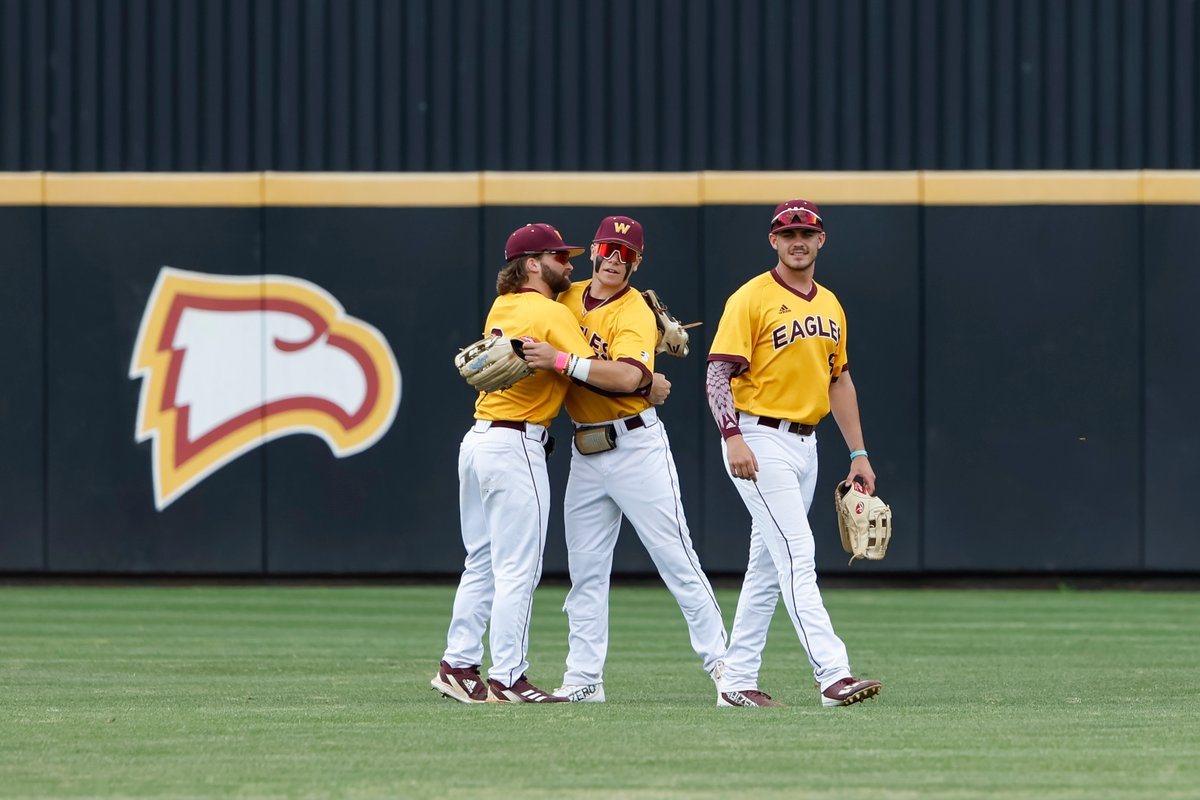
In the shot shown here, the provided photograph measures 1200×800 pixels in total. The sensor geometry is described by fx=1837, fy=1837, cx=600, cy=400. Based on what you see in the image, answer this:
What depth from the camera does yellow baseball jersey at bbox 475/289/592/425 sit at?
21.9 ft

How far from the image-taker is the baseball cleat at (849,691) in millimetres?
6332

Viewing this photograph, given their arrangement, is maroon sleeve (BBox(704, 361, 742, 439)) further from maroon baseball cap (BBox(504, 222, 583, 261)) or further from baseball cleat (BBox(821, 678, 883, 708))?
baseball cleat (BBox(821, 678, 883, 708))

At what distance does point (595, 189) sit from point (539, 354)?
22.4 feet

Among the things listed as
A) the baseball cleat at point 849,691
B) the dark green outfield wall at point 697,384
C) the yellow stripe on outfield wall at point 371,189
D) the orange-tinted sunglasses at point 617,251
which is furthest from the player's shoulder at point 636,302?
the yellow stripe on outfield wall at point 371,189

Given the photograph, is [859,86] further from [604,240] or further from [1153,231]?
[604,240]

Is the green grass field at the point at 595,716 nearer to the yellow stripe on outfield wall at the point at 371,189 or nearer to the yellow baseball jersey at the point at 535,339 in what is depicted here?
the yellow baseball jersey at the point at 535,339

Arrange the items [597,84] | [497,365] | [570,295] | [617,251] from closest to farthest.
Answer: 1. [497,365]
2. [617,251]
3. [570,295]
4. [597,84]

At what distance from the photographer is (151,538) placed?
44.1 feet

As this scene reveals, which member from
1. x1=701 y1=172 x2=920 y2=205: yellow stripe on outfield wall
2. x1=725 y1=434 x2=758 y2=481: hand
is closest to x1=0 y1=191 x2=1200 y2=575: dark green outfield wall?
x1=701 y1=172 x2=920 y2=205: yellow stripe on outfield wall

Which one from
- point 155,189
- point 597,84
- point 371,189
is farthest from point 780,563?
point 155,189

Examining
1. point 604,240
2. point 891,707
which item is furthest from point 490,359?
point 891,707

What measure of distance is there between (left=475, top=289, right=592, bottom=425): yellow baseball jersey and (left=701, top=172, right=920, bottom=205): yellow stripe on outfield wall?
6.51 m

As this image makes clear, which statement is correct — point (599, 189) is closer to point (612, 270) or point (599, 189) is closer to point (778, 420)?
point (612, 270)

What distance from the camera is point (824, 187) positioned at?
13219 millimetres
